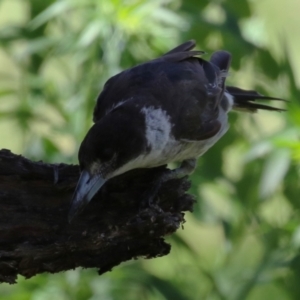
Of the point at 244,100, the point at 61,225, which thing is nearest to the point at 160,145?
the point at 61,225

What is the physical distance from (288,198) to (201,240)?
264 centimetres

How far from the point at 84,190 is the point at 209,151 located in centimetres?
116

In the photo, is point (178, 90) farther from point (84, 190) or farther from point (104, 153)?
point (84, 190)

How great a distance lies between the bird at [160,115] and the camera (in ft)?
8.62

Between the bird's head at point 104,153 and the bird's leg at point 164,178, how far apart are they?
0.12 meters

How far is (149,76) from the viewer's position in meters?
3.21

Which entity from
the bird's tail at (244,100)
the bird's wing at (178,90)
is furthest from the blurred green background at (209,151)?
the bird's wing at (178,90)

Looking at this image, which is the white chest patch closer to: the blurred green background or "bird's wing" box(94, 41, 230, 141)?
"bird's wing" box(94, 41, 230, 141)

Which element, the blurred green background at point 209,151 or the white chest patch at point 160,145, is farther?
the blurred green background at point 209,151

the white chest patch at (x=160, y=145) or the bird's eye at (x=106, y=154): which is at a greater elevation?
the bird's eye at (x=106, y=154)

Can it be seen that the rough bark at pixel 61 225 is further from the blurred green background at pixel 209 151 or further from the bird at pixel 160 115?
the blurred green background at pixel 209 151

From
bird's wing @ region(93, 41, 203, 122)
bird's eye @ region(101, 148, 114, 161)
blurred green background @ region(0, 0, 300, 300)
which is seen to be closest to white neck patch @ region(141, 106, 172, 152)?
bird's wing @ region(93, 41, 203, 122)

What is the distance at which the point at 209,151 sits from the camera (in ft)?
11.8

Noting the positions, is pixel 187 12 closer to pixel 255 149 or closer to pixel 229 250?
pixel 255 149
